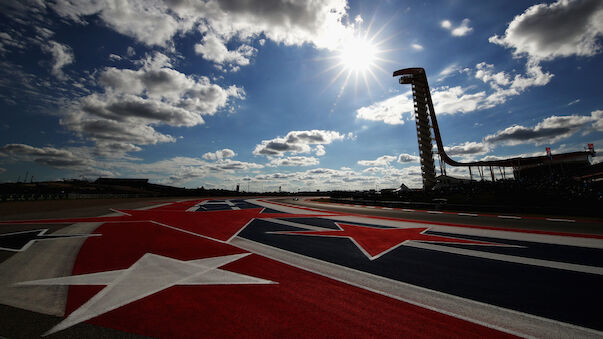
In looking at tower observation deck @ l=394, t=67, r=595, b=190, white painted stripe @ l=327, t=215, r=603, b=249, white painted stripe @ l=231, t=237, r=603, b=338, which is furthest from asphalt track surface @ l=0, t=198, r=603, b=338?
tower observation deck @ l=394, t=67, r=595, b=190

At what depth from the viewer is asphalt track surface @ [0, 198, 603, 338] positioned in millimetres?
2793

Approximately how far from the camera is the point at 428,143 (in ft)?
188

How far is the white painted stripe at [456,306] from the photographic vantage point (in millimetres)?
2695

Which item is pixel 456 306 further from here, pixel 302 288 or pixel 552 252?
pixel 552 252

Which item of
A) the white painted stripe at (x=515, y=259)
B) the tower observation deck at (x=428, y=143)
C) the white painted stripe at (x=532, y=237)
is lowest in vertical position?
the white painted stripe at (x=515, y=259)

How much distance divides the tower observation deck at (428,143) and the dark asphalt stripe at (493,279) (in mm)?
56778

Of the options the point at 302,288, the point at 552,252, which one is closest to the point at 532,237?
the point at 552,252

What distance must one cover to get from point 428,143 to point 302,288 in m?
64.0

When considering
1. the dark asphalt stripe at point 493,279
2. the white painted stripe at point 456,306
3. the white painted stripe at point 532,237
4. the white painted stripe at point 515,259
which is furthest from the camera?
the white painted stripe at point 532,237

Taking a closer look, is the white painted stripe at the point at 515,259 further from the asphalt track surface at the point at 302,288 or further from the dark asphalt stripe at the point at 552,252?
the dark asphalt stripe at the point at 552,252

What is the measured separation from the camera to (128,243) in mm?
7086

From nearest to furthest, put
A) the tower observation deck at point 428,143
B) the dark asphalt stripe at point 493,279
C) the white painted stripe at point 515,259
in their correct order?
the dark asphalt stripe at point 493,279 → the white painted stripe at point 515,259 → the tower observation deck at point 428,143

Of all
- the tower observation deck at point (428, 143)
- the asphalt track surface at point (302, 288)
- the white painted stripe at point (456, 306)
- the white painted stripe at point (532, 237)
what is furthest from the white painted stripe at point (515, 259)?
the tower observation deck at point (428, 143)

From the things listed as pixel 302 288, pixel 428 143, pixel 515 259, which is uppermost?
pixel 428 143
